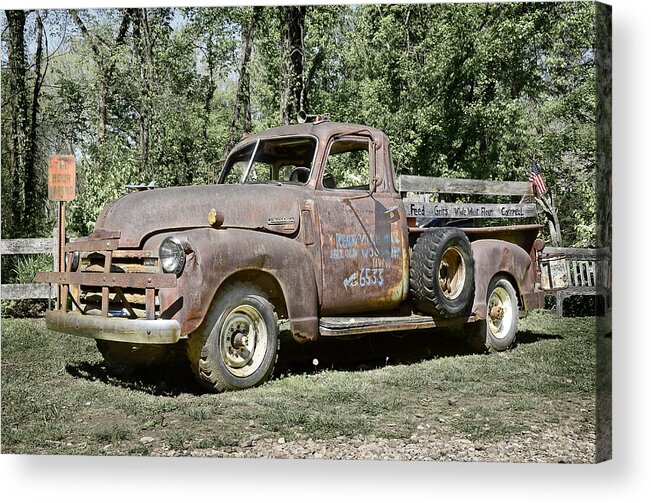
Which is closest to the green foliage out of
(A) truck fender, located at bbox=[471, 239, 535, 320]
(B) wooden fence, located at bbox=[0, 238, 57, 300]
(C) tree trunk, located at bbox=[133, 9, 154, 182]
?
(B) wooden fence, located at bbox=[0, 238, 57, 300]

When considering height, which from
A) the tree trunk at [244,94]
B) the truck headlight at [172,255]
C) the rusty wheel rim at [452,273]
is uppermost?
the tree trunk at [244,94]

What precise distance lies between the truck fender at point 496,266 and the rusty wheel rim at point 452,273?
24 centimetres

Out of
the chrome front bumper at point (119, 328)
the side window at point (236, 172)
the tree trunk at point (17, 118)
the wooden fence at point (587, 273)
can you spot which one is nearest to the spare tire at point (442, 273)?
the wooden fence at point (587, 273)

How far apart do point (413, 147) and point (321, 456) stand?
3094 millimetres

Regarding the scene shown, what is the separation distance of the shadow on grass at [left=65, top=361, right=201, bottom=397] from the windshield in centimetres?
156

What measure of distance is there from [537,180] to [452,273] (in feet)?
3.32

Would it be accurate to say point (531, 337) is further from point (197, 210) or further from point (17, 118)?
point (17, 118)

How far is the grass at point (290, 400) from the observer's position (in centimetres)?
551

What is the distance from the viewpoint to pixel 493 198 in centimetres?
721

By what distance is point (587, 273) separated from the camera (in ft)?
19.4

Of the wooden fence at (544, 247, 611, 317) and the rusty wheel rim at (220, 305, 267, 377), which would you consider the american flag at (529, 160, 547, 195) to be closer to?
the wooden fence at (544, 247, 611, 317)

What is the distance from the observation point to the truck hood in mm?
5895

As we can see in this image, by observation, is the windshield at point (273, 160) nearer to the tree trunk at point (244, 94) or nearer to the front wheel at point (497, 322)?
the tree trunk at point (244, 94)

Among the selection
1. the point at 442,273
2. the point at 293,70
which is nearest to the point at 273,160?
the point at 293,70
